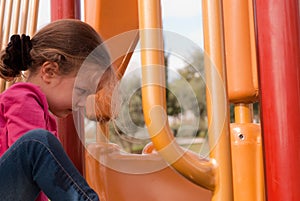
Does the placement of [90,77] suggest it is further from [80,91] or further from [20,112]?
[20,112]

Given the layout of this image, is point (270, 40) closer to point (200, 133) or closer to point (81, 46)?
point (200, 133)

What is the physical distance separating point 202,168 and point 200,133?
0.31 ft

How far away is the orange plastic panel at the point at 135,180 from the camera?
1.07 metres

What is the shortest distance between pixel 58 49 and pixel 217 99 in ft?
1.48

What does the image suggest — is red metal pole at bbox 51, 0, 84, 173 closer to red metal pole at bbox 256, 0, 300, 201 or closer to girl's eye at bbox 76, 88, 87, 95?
girl's eye at bbox 76, 88, 87, 95

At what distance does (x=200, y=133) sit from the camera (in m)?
0.85

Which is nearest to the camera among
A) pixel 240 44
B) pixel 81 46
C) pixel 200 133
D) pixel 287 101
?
pixel 287 101

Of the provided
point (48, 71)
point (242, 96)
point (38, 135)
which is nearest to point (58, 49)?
point (48, 71)

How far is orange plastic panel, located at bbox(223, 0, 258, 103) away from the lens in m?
0.92

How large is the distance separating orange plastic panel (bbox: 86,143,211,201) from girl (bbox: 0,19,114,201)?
0.12 m

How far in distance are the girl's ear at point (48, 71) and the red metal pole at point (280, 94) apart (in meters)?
0.48

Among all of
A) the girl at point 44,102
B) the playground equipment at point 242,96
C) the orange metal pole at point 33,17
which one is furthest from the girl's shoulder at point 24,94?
the orange metal pole at point 33,17

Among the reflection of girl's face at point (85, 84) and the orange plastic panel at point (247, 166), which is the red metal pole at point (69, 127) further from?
the orange plastic panel at point (247, 166)

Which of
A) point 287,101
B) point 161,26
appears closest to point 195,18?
point 161,26
